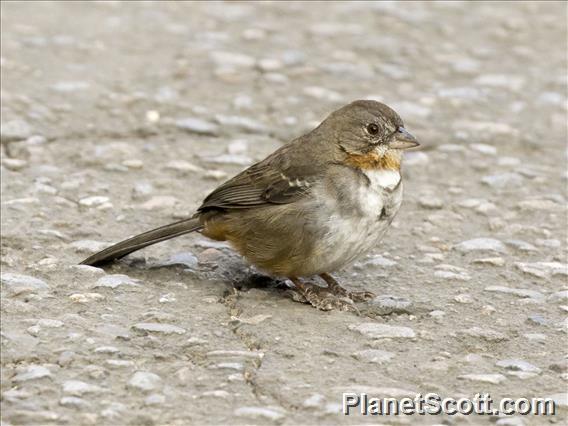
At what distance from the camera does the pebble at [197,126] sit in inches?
296

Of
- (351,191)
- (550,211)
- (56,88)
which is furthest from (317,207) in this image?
(56,88)

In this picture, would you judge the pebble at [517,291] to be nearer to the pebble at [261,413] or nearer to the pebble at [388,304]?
the pebble at [388,304]

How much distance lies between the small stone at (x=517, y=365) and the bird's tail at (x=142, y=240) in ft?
5.66

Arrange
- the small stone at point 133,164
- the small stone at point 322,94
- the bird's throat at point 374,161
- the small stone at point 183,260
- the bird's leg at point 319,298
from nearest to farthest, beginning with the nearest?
the bird's leg at point 319,298 → the bird's throat at point 374,161 → the small stone at point 183,260 → the small stone at point 133,164 → the small stone at point 322,94

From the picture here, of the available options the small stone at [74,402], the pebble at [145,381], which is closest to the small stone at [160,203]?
the pebble at [145,381]

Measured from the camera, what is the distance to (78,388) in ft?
13.8

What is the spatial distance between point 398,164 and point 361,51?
378 centimetres

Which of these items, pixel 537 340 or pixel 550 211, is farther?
pixel 550 211

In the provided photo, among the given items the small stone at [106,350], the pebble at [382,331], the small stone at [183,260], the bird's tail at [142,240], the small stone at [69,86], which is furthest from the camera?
the small stone at [69,86]

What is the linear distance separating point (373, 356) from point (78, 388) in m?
1.29

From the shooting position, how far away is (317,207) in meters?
5.18

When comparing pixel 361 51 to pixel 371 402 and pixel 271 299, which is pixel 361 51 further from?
pixel 371 402

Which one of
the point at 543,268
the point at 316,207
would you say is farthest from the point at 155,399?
the point at 543,268

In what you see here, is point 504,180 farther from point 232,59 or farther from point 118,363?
point 118,363
